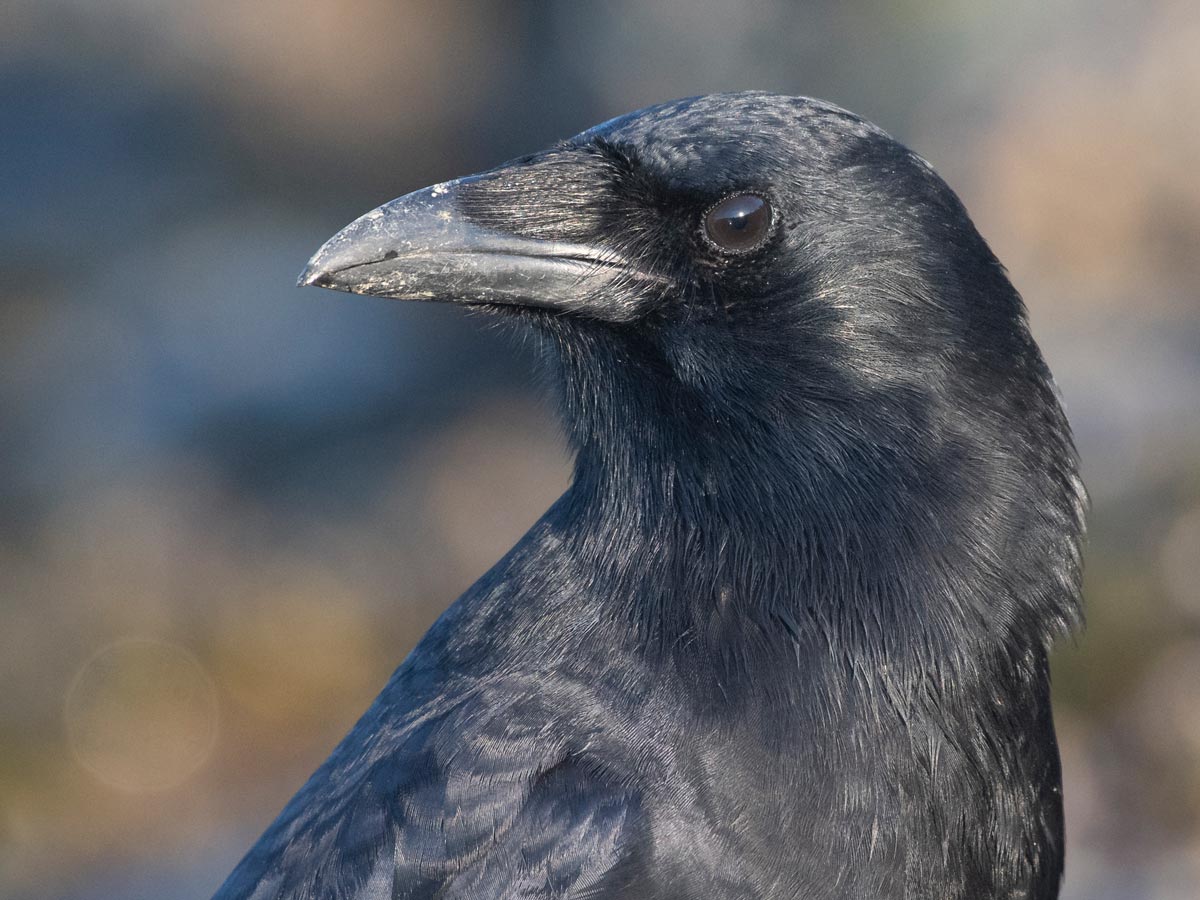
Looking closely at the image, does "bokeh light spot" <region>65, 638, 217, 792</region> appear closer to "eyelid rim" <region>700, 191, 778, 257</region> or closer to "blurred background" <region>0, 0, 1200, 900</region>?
"blurred background" <region>0, 0, 1200, 900</region>

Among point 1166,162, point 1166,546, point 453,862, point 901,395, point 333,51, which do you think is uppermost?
point 1166,162

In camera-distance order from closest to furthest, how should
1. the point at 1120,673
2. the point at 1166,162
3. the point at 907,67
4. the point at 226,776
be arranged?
the point at 1120,673 → the point at 226,776 → the point at 1166,162 → the point at 907,67

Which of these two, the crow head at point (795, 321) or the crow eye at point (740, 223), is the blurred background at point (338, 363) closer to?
the crow head at point (795, 321)

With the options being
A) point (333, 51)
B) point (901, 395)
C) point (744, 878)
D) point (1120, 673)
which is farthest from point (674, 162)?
point (333, 51)

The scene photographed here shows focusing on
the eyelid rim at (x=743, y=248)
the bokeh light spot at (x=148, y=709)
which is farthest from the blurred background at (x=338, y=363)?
the eyelid rim at (x=743, y=248)

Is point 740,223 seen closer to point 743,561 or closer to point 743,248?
point 743,248

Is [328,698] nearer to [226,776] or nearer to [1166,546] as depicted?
[226,776]

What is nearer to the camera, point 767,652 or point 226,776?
point 767,652

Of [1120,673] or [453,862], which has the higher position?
[1120,673]
